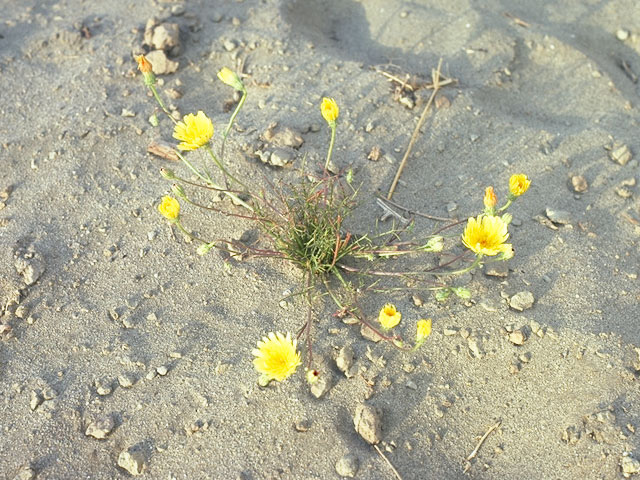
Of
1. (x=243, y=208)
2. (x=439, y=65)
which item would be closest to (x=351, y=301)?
(x=243, y=208)

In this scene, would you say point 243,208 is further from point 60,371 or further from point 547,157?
point 547,157

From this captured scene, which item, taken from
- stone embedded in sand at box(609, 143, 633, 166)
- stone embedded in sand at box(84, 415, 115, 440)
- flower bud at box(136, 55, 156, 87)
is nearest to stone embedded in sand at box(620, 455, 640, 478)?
stone embedded in sand at box(609, 143, 633, 166)

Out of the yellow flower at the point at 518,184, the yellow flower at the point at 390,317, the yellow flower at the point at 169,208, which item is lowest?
the yellow flower at the point at 390,317

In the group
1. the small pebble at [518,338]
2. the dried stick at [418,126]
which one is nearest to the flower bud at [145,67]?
the dried stick at [418,126]

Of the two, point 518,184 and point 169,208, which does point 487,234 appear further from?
point 169,208

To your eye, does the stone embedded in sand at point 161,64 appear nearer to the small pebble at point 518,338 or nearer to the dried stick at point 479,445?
the small pebble at point 518,338

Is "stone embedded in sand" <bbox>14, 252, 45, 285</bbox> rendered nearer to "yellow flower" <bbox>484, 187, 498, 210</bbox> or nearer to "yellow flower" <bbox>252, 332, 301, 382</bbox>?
"yellow flower" <bbox>252, 332, 301, 382</bbox>

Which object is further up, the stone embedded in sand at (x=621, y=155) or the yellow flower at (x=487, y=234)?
the yellow flower at (x=487, y=234)
